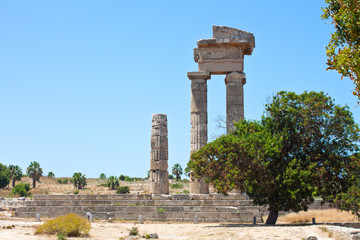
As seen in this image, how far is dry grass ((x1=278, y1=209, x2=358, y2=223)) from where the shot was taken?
2606 cm

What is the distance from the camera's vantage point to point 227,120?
3039 cm

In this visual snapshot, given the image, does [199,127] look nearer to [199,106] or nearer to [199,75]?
[199,106]

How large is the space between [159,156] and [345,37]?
70.7 ft

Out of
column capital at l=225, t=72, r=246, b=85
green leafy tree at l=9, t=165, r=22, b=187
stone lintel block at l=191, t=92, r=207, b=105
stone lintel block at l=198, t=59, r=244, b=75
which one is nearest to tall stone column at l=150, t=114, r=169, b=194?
stone lintel block at l=191, t=92, r=207, b=105

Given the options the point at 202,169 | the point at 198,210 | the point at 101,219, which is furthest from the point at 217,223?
the point at 101,219

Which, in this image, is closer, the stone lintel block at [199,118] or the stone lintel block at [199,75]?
the stone lintel block at [199,75]

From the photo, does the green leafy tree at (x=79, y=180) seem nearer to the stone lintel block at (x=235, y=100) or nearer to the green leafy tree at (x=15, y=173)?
the green leafy tree at (x=15, y=173)

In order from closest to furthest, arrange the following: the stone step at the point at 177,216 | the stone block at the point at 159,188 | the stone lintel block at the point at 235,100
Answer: the stone step at the point at 177,216, the stone lintel block at the point at 235,100, the stone block at the point at 159,188

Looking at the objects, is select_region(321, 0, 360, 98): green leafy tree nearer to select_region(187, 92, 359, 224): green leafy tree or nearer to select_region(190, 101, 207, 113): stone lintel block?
select_region(187, 92, 359, 224): green leafy tree

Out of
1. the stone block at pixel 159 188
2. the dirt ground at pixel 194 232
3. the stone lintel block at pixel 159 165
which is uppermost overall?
the stone lintel block at pixel 159 165

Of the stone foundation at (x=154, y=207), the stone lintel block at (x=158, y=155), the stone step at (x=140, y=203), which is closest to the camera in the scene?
the stone foundation at (x=154, y=207)

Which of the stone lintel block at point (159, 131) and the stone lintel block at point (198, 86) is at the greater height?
the stone lintel block at point (198, 86)

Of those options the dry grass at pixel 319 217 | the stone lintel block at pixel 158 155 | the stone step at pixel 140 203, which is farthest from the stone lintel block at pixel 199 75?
the dry grass at pixel 319 217

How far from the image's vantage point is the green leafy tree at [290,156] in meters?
21.6
